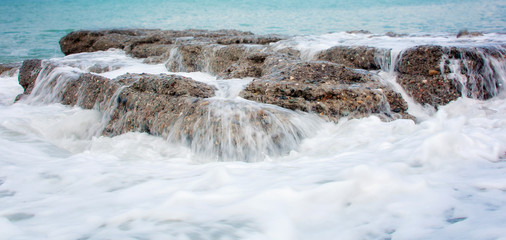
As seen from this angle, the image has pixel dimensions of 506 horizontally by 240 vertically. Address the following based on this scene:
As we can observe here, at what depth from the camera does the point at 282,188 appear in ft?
6.46

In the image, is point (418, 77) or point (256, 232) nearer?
point (256, 232)

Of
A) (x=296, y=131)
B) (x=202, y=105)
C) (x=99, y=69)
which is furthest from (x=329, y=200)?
(x=99, y=69)

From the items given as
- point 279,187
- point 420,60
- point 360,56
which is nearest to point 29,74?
point 360,56

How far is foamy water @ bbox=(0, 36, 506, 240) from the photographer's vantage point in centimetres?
155

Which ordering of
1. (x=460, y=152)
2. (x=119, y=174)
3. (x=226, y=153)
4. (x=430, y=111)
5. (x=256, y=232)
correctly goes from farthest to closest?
(x=430, y=111), (x=226, y=153), (x=119, y=174), (x=460, y=152), (x=256, y=232)

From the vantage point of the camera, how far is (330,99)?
3.55 metres

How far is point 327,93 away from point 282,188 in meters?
1.82

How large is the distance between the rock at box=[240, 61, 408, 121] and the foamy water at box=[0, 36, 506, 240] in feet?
0.62

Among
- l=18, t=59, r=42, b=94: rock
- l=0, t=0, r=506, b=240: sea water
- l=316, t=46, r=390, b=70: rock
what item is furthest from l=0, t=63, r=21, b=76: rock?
l=316, t=46, r=390, b=70: rock

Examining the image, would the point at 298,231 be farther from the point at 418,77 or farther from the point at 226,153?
the point at 418,77

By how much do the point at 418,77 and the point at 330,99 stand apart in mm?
1934

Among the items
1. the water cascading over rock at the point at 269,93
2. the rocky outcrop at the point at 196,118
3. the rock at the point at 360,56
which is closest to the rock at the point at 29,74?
the water cascading over rock at the point at 269,93

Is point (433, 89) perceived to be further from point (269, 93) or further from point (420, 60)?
point (269, 93)

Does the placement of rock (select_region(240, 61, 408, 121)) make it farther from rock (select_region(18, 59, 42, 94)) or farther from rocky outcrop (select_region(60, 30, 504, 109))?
rock (select_region(18, 59, 42, 94))
